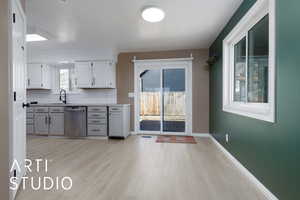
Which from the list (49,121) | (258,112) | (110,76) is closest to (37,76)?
(49,121)

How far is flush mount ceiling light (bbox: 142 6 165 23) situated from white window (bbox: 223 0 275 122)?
1.17m

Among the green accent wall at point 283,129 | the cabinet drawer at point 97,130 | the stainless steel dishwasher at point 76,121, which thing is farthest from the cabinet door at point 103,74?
the green accent wall at point 283,129

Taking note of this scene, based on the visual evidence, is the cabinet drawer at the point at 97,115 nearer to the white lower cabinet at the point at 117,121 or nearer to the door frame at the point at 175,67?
the white lower cabinet at the point at 117,121

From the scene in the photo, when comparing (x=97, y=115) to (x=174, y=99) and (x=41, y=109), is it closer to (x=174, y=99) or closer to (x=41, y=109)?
(x=41, y=109)

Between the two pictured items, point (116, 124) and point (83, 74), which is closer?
point (116, 124)

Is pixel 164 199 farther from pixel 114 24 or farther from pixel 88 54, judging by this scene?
pixel 88 54

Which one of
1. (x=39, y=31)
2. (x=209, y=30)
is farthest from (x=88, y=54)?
(x=209, y=30)

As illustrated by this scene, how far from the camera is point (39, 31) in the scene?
3.16 meters

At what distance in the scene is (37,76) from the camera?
493 centimetres

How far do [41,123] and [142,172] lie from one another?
3.53 metres

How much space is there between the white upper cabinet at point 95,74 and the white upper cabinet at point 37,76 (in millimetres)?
1072

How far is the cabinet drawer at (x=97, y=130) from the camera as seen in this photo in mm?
4289

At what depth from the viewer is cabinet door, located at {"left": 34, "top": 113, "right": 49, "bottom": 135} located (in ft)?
14.7

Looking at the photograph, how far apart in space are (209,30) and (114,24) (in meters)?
1.84
